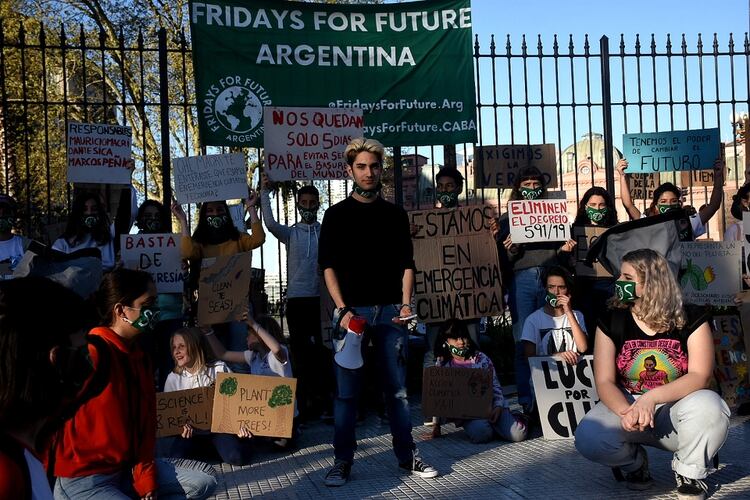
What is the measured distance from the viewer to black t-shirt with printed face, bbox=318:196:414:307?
573cm

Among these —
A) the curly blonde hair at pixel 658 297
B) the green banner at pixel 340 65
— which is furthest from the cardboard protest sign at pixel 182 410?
the green banner at pixel 340 65

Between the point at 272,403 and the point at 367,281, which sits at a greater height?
the point at 367,281

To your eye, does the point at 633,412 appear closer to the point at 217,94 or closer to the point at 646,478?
the point at 646,478

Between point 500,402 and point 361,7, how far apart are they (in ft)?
15.3

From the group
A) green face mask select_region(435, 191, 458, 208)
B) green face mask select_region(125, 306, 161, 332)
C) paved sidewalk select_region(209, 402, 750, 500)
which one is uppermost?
green face mask select_region(435, 191, 458, 208)

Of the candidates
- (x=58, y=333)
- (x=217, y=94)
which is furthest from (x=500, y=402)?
(x=58, y=333)

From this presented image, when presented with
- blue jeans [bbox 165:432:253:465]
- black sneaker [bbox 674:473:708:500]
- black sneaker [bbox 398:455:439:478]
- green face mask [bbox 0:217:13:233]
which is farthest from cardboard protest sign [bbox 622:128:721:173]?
green face mask [bbox 0:217:13:233]

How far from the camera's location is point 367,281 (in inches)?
226

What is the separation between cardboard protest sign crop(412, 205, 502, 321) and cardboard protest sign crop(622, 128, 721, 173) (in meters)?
2.46

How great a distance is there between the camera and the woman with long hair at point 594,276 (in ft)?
25.5

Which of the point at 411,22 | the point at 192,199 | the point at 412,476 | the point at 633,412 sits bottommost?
the point at 412,476

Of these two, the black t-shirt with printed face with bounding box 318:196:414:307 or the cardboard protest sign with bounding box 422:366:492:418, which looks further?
the cardboard protest sign with bounding box 422:366:492:418

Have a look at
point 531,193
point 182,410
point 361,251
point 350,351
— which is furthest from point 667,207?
point 182,410

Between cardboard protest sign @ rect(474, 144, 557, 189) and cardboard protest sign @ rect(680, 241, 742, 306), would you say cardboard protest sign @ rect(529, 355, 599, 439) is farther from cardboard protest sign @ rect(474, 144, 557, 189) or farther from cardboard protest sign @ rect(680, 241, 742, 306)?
cardboard protest sign @ rect(474, 144, 557, 189)
